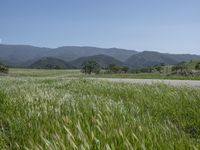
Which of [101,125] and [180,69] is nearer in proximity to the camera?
[101,125]

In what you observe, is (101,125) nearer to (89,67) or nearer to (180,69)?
(180,69)

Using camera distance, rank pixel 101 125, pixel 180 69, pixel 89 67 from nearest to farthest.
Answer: pixel 101 125 < pixel 180 69 < pixel 89 67

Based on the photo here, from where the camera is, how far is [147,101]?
7.27 meters

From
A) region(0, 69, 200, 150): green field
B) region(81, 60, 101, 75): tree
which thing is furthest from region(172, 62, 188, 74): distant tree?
region(0, 69, 200, 150): green field

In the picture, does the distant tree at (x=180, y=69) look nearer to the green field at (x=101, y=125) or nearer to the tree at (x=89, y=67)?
the tree at (x=89, y=67)

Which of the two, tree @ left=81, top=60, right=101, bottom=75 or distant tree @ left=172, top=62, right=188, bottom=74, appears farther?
tree @ left=81, top=60, right=101, bottom=75

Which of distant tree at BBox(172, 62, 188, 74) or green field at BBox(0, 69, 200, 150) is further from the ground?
green field at BBox(0, 69, 200, 150)

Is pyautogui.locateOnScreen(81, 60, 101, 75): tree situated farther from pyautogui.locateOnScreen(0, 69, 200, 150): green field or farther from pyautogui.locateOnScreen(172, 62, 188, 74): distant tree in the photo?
pyautogui.locateOnScreen(0, 69, 200, 150): green field

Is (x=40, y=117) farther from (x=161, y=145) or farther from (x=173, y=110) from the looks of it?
(x=173, y=110)

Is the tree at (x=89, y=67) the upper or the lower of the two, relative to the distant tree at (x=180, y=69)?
lower

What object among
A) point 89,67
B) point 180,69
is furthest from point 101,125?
point 89,67

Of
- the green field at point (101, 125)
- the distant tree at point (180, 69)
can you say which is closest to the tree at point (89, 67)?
the distant tree at point (180, 69)

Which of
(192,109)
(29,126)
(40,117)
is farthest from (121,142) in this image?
(192,109)

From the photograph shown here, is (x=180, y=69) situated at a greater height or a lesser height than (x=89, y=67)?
greater
